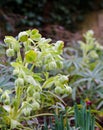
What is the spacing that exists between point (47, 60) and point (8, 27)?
5.66 ft

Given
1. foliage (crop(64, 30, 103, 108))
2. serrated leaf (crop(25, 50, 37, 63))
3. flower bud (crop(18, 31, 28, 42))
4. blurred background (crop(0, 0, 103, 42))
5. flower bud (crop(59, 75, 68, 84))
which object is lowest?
flower bud (crop(59, 75, 68, 84))

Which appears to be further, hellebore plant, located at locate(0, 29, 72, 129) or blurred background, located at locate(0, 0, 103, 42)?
→ blurred background, located at locate(0, 0, 103, 42)

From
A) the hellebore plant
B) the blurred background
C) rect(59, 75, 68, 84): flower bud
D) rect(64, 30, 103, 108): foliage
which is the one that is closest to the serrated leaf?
the hellebore plant

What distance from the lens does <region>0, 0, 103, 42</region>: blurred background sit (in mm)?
3047

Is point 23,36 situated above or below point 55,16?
below

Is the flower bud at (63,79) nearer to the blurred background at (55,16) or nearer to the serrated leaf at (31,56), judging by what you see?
the serrated leaf at (31,56)

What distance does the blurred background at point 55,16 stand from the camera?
3.05 metres

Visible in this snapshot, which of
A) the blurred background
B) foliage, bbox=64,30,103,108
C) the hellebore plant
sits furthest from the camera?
the blurred background

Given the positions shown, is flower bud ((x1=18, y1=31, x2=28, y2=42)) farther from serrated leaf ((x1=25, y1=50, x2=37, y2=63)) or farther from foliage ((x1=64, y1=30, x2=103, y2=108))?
foliage ((x1=64, y1=30, x2=103, y2=108))

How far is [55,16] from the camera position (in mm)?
3656

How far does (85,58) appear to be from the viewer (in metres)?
2.33

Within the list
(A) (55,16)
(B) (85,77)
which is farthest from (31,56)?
(A) (55,16)

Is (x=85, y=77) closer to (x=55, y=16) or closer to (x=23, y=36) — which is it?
(x=23, y=36)

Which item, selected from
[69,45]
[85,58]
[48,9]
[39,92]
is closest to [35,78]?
[39,92]
